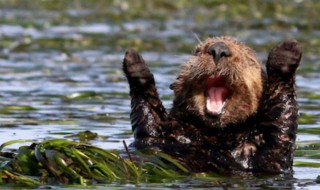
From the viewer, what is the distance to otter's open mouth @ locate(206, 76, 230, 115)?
6.88 m

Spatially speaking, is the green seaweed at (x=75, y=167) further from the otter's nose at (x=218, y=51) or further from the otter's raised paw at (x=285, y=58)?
the otter's raised paw at (x=285, y=58)

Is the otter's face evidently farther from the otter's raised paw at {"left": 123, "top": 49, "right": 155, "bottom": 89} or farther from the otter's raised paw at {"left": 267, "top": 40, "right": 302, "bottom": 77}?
the otter's raised paw at {"left": 123, "top": 49, "right": 155, "bottom": 89}

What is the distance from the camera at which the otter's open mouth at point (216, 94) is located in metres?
6.88

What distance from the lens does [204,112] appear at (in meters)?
6.88

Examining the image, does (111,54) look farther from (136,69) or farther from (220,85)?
(220,85)

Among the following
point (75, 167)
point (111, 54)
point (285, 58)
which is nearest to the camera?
point (75, 167)

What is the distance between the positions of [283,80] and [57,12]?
1397cm

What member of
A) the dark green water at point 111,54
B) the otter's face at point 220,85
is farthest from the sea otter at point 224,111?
the dark green water at point 111,54

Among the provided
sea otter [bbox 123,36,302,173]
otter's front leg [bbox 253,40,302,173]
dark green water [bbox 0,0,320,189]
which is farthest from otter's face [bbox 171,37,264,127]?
dark green water [bbox 0,0,320,189]

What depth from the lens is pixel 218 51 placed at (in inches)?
267

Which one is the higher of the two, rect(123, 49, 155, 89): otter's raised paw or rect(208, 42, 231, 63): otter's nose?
rect(208, 42, 231, 63): otter's nose

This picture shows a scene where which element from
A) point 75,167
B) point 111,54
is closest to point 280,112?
point 75,167

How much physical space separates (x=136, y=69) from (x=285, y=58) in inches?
41.1

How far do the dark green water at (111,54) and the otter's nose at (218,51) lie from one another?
1.64ft
